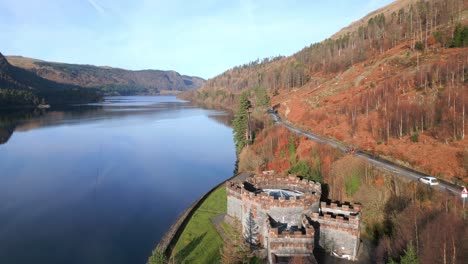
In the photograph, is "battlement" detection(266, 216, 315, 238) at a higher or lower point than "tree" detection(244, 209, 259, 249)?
higher

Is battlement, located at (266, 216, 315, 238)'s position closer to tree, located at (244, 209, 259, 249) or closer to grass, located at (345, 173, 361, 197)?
tree, located at (244, 209, 259, 249)

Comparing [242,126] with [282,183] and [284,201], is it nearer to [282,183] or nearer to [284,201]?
[282,183]

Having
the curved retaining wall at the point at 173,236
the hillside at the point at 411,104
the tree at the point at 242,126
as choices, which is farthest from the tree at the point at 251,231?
the tree at the point at 242,126

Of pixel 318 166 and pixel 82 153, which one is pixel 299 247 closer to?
pixel 318 166

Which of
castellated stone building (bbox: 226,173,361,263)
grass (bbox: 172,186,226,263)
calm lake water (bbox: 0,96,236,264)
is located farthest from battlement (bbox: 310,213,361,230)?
calm lake water (bbox: 0,96,236,264)

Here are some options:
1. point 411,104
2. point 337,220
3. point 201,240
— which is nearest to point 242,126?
point 411,104
